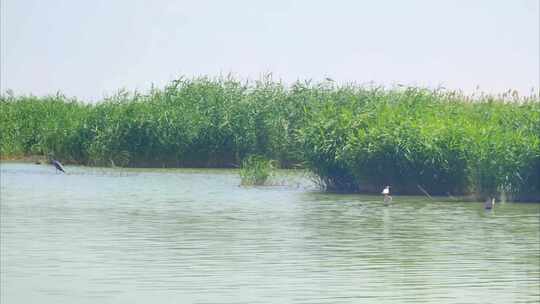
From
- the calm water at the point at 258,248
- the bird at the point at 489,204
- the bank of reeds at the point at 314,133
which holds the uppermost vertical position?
the bank of reeds at the point at 314,133

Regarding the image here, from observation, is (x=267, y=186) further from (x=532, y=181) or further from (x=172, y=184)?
(x=532, y=181)

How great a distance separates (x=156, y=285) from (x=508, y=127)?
51.4 feet

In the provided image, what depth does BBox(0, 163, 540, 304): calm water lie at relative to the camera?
46.5 feet

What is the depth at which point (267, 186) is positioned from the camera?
3177 cm

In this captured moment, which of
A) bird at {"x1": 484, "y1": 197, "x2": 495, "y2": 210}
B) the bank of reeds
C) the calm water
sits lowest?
the calm water

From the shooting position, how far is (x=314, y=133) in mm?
29578

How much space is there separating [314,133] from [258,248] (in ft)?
36.7

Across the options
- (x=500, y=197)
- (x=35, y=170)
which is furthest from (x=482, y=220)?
(x=35, y=170)

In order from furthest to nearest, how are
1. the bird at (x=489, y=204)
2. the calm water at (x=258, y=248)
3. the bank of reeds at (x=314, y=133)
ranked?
the bank of reeds at (x=314, y=133) → the bird at (x=489, y=204) → the calm water at (x=258, y=248)

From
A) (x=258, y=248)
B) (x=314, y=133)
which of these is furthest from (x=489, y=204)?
(x=258, y=248)

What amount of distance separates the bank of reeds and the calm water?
780 mm

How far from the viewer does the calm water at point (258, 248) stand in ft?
46.5

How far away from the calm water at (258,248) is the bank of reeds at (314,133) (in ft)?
2.56

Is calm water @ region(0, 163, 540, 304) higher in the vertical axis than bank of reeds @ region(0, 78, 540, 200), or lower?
lower
